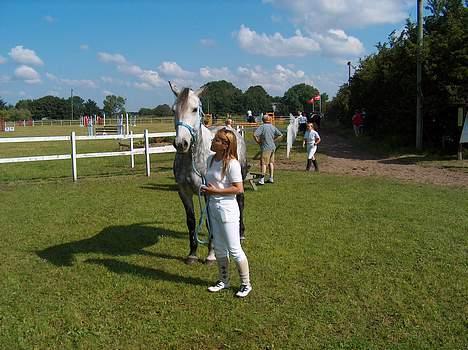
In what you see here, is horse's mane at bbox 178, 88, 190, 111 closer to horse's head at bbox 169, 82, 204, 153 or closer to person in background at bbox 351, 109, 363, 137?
horse's head at bbox 169, 82, 204, 153

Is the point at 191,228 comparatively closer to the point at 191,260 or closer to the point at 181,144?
the point at 191,260

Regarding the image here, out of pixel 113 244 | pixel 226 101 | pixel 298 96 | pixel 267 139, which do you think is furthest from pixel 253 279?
pixel 298 96

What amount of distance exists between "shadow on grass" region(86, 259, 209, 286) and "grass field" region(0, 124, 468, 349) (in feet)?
0.08

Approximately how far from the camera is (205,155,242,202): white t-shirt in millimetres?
4559

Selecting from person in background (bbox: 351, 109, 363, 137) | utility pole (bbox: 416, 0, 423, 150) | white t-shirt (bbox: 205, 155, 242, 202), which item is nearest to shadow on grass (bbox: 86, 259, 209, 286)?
white t-shirt (bbox: 205, 155, 242, 202)

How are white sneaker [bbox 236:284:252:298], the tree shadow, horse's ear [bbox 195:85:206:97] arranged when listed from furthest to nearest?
1. the tree shadow
2. horse's ear [bbox 195:85:206:97]
3. white sneaker [bbox 236:284:252:298]

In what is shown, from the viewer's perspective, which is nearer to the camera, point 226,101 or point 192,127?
point 192,127

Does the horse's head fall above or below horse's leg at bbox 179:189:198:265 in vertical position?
above

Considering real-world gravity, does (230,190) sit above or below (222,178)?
below

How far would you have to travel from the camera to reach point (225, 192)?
4.56m

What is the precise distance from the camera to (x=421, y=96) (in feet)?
63.0

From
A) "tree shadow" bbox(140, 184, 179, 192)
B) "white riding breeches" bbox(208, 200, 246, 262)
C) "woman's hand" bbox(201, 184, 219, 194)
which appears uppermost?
"woman's hand" bbox(201, 184, 219, 194)

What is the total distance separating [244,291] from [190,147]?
190 centimetres

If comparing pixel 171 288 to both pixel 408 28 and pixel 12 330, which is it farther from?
pixel 408 28
